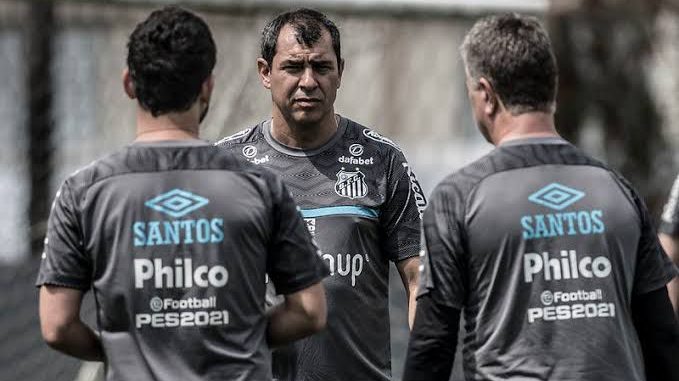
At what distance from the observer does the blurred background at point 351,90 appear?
1047 cm

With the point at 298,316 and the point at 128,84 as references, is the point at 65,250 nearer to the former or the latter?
the point at 128,84

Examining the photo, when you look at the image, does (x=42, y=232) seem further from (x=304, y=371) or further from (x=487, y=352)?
(x=487, y=352)

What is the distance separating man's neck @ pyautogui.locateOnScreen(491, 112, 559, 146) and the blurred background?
4724mm

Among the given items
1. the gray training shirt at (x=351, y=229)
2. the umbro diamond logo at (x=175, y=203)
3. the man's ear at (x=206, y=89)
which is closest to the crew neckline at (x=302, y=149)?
the gray training shirt at (x=351, y=229)

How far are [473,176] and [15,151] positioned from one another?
740 cm

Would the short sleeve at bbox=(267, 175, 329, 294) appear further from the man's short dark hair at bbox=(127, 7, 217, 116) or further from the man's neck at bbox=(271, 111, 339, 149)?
the man's neck at bbox=(271, 111, 339, 149)

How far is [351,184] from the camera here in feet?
18.5

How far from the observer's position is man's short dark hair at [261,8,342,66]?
5656 millimetres

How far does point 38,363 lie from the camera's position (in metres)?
8.98

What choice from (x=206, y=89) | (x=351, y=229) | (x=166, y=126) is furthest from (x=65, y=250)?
(x=351, y=229)

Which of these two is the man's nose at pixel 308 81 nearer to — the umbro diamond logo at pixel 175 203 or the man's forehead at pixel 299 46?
the man's forehead at pixel 299 46

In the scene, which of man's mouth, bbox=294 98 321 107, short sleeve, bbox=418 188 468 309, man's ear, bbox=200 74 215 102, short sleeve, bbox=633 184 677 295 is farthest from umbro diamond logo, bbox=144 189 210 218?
man's mouth, bbox=294 98 321 107

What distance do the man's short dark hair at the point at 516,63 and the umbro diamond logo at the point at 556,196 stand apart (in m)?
0.23

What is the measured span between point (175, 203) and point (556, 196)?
1065mm
